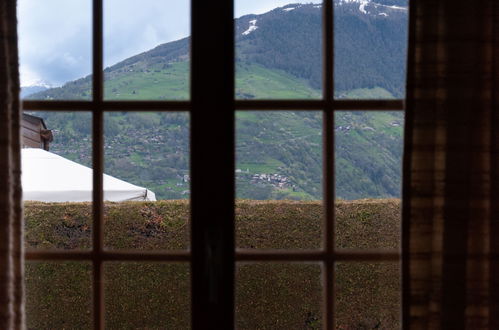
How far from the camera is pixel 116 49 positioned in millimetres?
1896

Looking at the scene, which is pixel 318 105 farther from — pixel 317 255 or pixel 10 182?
pixel 10 182

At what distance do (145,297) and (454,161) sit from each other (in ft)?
10.8

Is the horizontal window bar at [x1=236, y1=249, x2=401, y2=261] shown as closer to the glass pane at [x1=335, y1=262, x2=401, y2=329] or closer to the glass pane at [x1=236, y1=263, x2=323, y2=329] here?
the glass pane at [x1=335, y1=262, x2=401, y2=329]

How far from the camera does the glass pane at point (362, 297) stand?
3.76m

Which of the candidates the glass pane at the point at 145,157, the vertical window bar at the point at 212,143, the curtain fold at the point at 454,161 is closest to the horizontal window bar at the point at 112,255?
the vertical window bar at the point at 212,143

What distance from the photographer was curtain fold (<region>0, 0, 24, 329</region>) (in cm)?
114

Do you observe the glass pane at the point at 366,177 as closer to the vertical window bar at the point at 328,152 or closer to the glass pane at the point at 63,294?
the vertical window bar at the point at 328,152

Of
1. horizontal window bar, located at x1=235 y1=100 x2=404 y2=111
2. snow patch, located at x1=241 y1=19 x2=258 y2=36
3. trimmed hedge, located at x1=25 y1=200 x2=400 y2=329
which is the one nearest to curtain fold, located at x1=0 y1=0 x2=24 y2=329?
horizontal window bar, located at x1=235 y1=100 x2=404 y2=111

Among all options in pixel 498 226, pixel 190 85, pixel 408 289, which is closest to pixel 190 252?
pixel 190 85

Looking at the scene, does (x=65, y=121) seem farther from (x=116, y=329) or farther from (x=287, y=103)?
(x=116, y=329)

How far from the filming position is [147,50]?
217 cm

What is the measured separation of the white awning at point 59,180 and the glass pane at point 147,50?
23.8 inches

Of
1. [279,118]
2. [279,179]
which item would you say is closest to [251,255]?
[279,179]

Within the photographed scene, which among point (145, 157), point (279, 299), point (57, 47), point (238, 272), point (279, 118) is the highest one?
point (57, 47)
